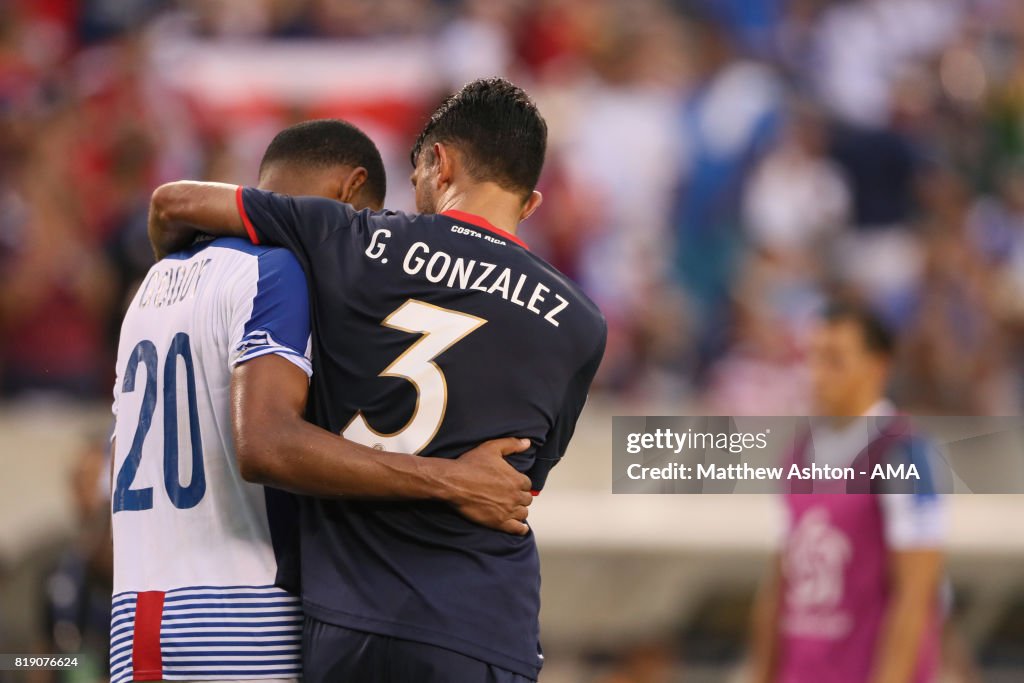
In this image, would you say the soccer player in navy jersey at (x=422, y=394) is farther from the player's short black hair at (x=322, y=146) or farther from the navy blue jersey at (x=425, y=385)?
the player's short black hair at (x=322, y=146)

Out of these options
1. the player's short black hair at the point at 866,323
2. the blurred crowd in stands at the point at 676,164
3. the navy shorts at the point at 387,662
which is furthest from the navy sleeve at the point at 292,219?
the blurred crowd in stands at the point at 676,164

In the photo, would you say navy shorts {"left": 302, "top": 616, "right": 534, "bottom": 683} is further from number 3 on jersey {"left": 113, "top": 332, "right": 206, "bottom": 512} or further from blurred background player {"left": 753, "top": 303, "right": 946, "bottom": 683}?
blurred background player {"left": 753, "top": 303, "right": 946, "bottom": 683}

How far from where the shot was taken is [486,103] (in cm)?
364

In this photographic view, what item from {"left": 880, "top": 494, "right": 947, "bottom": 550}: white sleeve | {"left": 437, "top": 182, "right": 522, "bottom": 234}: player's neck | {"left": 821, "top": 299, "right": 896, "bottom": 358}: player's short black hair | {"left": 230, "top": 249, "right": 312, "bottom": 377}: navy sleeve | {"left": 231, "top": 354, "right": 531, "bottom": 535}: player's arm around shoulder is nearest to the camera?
{"left": 231, "top": 354, "right": 531, "bottom": 535}: player's arm around shoulder

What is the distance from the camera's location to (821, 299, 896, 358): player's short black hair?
588 cm

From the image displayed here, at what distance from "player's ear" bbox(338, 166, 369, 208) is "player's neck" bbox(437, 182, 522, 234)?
1.02 ft

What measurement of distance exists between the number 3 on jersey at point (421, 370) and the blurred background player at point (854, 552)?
2.55m

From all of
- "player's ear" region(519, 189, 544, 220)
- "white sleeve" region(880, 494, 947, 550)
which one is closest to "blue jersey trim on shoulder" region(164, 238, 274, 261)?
"player's ear" region(519, 189, 544, 220)

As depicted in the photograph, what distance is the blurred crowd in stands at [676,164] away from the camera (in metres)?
9.27

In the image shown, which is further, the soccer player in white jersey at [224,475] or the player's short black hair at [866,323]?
the player's short black hair at [866,323]

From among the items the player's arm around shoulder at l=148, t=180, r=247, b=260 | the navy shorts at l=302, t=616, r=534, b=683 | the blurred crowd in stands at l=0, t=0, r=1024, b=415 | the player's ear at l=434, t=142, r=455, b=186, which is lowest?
the navy shorts at l=302, t=616, r=534, b=683

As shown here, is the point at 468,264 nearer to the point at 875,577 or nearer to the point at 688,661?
the point at 875,577

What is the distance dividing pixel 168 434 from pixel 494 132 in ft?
3.50

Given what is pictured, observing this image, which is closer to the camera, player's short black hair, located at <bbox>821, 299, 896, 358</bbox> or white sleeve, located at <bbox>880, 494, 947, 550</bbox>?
white sleeve, located at <bbox>880, 494, 947, 550</bbox>
